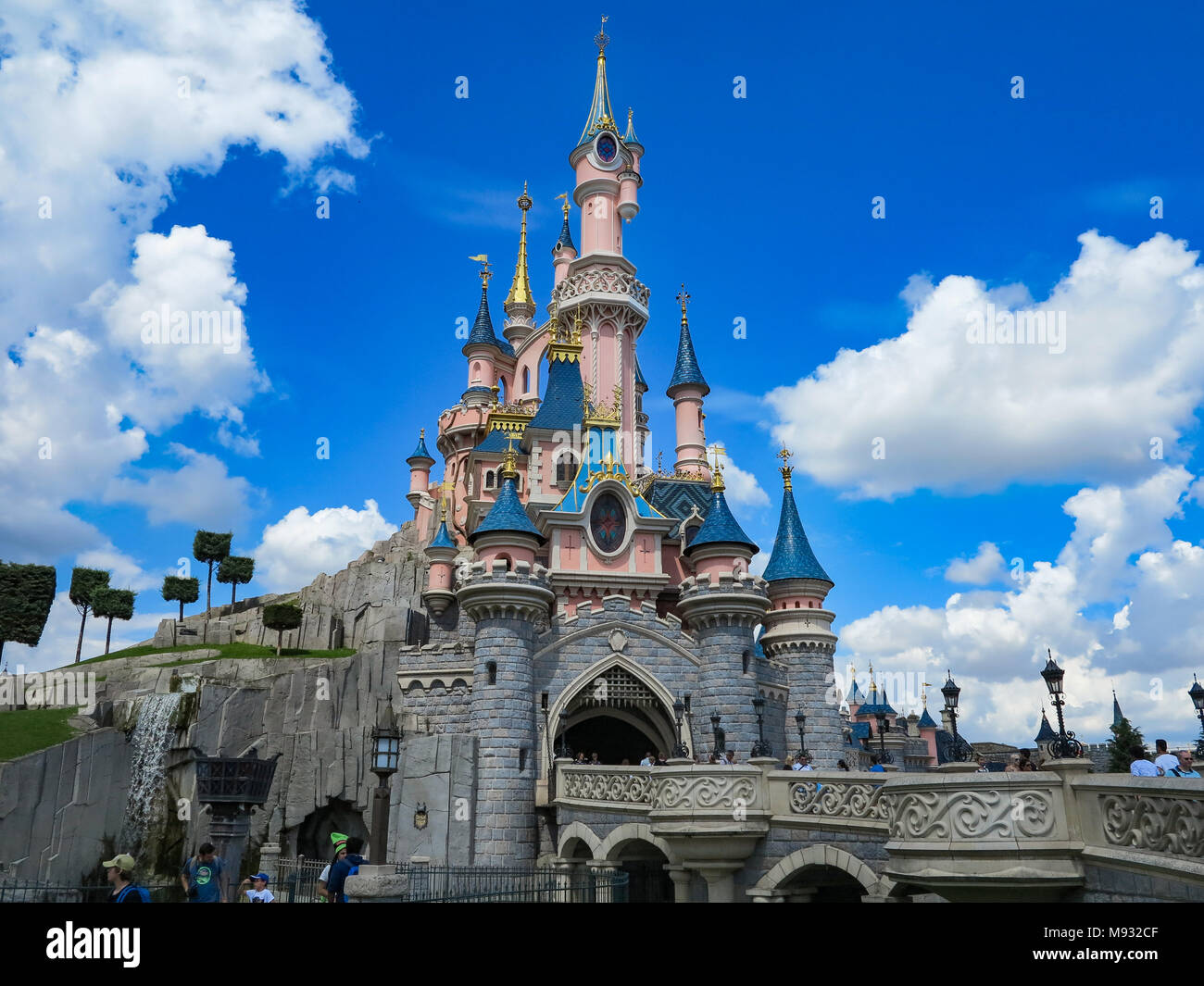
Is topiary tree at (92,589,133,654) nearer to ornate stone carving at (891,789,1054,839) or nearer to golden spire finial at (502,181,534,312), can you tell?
golden spire finial at (502,181,534,312)

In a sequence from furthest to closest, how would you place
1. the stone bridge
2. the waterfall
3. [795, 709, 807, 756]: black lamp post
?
the waterfall < [795, 709, 807, 756]: black lamp post < the stone bridge

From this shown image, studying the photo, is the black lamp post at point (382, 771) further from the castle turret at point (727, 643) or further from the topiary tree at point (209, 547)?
the topiary tree at point (209, 547)

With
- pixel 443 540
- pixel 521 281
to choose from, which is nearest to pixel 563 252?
pixel 521 281

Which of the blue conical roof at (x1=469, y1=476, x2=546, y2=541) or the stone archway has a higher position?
the blue conical roof at (x1=469, y1=476, x2=546, y2=541)

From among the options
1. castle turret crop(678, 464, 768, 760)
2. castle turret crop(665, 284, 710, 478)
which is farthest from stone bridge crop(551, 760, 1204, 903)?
castle turret crop(665, 284, 710, 478)

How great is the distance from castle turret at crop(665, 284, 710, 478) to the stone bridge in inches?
748

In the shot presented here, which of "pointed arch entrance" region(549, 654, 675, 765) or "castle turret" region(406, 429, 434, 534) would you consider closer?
"pointed arch entrance" region(549, 654, 675, 765)

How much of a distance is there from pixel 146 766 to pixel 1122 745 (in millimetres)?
44409

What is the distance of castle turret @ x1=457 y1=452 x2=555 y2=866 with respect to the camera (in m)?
22.8

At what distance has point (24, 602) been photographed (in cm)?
3834

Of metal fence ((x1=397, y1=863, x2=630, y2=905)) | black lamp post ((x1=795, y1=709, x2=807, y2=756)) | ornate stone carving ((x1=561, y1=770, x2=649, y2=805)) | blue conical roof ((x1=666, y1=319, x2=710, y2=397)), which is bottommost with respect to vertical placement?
metal fence ((x1=397, y1=863, x2=630, y2=905))

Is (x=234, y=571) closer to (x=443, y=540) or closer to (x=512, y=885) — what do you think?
(x=443, y=540)
